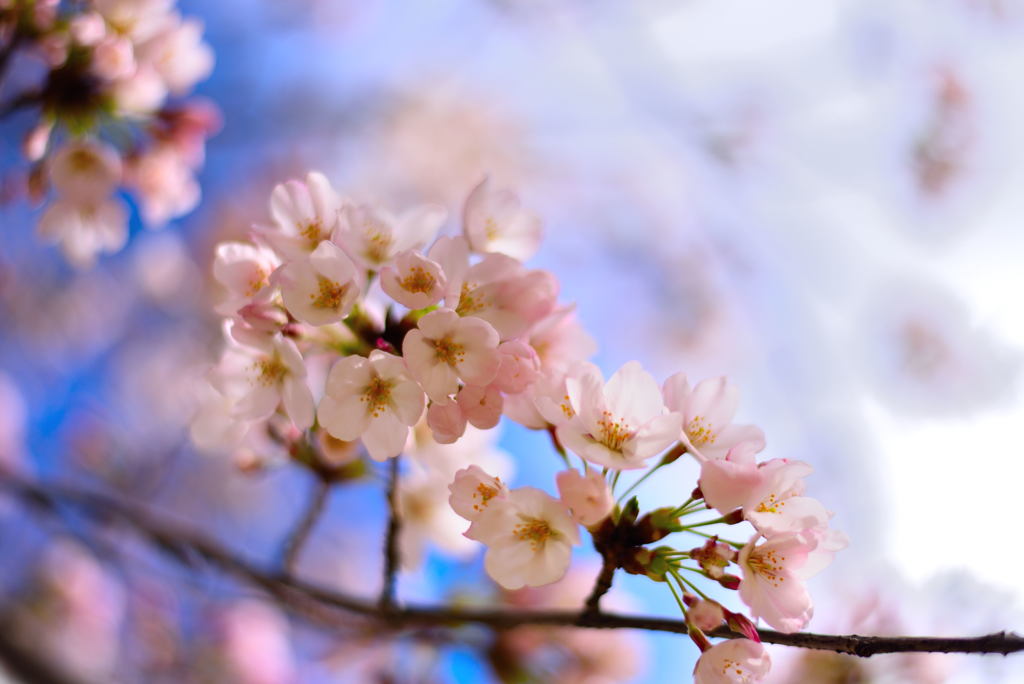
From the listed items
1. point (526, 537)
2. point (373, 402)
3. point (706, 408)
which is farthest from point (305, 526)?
point (706, 408)

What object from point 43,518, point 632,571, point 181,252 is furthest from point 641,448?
point 181,252

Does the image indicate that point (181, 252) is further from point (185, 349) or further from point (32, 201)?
point (32, 201)

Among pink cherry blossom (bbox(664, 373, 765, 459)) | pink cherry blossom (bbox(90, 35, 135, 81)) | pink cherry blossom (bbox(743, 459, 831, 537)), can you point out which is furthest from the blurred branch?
pink cherry blossom (bbox(90, 35, 135, 81))

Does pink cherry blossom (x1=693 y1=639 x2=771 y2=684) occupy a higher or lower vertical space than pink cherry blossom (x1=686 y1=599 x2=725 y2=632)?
lower

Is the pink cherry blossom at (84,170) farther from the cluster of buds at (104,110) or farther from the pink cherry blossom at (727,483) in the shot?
the pink cherry blossom at (727,483)

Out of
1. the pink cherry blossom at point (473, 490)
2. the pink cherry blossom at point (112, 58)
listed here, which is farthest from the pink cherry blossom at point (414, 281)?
the pink cherry blossom at point (112, 58)

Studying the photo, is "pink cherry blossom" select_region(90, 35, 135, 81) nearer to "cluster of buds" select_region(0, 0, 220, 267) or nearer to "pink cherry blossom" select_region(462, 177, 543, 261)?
"cluster of buds" select_region(0, 0, 220, 267)

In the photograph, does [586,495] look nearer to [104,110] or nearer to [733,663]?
[733,663]
